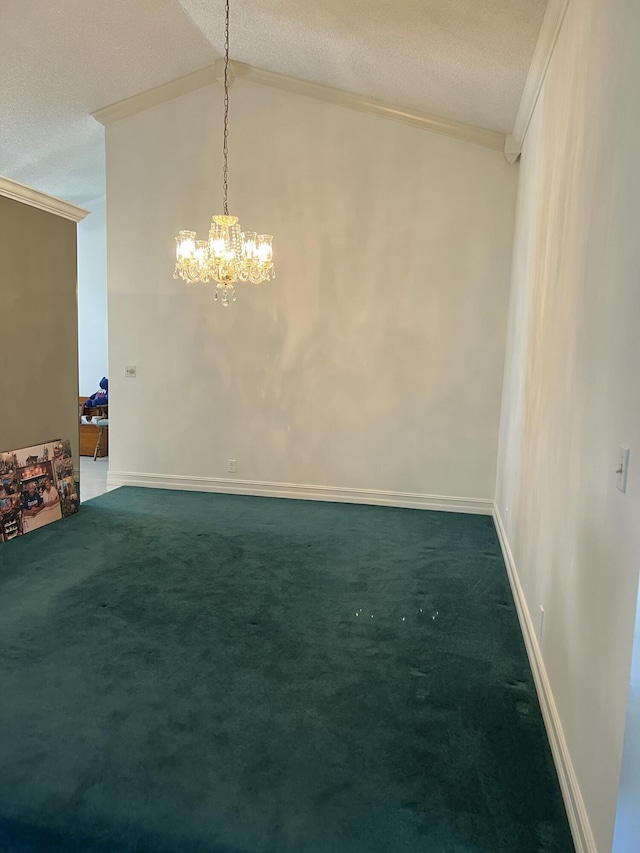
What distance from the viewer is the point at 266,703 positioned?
8.13 ft

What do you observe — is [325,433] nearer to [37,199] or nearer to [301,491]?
[301,491]

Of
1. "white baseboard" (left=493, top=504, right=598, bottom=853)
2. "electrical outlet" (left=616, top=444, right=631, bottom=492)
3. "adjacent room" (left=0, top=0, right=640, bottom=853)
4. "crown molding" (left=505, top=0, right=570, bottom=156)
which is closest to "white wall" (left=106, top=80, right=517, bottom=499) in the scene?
"adjacent room" (left=0, top=0, right=640, bottom=853)

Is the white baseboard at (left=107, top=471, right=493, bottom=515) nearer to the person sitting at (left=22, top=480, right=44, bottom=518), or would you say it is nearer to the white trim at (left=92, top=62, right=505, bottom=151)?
the person sitting at (left=22, top=480, right=44, bottom=518)

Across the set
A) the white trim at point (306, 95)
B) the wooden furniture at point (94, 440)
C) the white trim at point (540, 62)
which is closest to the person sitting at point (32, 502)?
the wooden furniture at point (94, 440)

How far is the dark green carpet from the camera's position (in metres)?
1.87

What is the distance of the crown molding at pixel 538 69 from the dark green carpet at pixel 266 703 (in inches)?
117

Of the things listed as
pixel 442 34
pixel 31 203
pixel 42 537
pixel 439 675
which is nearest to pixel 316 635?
pixel 439 675

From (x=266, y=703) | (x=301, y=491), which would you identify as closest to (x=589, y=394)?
(x=266, y=703)

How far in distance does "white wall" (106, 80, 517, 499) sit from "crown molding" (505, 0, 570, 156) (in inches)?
14.8

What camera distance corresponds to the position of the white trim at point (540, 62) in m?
2.83

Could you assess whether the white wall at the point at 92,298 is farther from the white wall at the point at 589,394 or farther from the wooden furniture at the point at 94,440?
the white wall at the point at 589,394

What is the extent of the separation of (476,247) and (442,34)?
Answer: 1860mm

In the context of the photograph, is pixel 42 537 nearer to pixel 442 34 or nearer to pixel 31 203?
pixel 31 203

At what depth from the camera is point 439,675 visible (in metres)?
2.70
